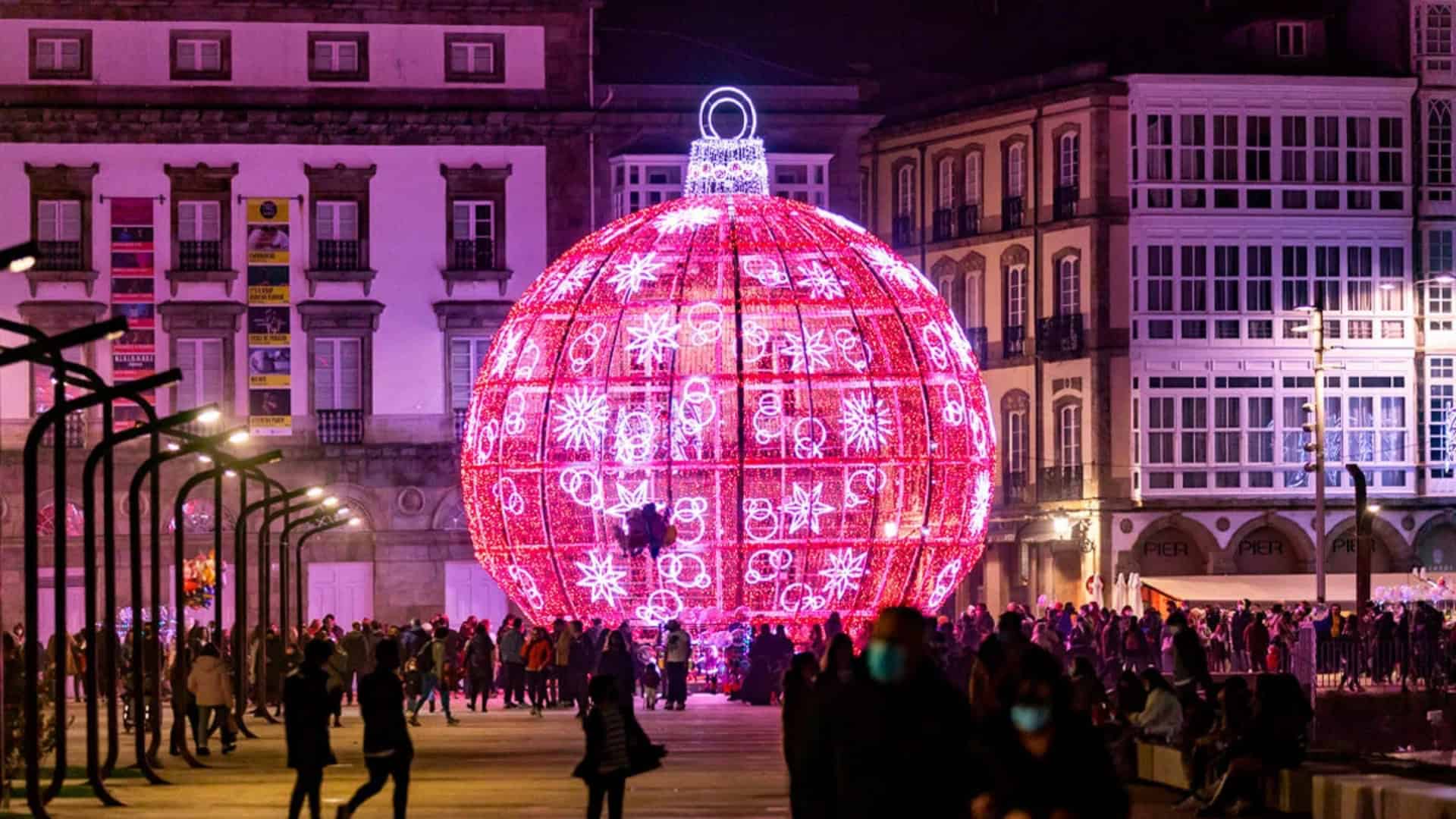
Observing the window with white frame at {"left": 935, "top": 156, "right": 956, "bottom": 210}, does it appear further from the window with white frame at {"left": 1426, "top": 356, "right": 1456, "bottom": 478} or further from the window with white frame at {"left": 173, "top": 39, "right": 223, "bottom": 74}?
the window with white frame at {"left": 173, "top": 39, "right": 223, "bottom": 74}

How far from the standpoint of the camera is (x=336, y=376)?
226 feet

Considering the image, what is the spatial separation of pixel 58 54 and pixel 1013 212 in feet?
66.3

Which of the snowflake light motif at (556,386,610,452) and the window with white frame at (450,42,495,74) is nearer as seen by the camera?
the snowflake light motif at (556,386,610,452)

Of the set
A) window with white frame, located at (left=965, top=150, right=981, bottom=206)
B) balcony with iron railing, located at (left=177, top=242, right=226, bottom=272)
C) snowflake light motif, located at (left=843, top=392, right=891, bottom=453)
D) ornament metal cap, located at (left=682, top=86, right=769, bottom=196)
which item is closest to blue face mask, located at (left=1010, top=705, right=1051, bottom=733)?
snowflake light motif, located at (left=843, top=392, right=891, bottom=453)

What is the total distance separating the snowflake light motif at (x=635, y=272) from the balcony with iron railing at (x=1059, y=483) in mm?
26033

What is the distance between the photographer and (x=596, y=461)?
153 ft

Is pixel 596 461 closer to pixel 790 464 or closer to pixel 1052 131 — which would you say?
pixel 790 464

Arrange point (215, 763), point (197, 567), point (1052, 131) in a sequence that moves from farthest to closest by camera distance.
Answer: point (1052, 131), point (197, 567), point (215, 763)

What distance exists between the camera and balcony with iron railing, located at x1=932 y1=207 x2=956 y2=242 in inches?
2995

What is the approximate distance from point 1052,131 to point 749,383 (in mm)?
26734

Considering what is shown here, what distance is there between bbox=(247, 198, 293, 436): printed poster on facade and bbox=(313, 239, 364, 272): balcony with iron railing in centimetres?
60

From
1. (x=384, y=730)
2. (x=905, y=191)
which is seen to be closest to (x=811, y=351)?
(x=384, y=730)

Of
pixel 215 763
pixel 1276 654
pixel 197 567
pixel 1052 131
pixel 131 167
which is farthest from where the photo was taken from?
pixel 1052 131

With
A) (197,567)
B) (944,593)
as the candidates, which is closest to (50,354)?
(944,593)
